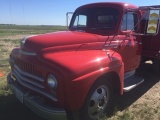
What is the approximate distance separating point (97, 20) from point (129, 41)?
895 millimetres

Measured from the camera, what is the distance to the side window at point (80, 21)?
20.7 ft

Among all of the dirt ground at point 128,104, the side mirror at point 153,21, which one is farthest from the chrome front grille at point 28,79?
the side mirror at point 153,21

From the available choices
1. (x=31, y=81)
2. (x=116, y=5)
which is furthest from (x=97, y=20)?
(x=31, y=81)

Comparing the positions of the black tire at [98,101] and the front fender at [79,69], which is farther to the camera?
the black tire at [98,101]

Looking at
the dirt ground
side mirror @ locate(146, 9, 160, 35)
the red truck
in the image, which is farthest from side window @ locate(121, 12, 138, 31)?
the dirt ground

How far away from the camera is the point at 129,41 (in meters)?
5.99

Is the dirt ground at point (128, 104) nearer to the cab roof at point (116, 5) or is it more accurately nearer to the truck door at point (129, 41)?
the truck door at point (129, 41)

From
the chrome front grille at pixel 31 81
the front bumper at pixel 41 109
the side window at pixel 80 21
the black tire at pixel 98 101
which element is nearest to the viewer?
the front bumper at pixel 41 109

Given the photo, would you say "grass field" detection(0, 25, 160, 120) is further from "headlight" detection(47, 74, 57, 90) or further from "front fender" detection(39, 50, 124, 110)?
"headlight" detection(47, 74, 57, 90)

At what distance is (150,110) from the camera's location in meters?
5.58

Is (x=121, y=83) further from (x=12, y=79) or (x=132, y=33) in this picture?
(x=12, y=79)

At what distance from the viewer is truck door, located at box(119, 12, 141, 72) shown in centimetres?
579

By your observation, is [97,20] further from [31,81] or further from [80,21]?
[31,81]

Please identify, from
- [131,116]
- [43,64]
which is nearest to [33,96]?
[43,64]
